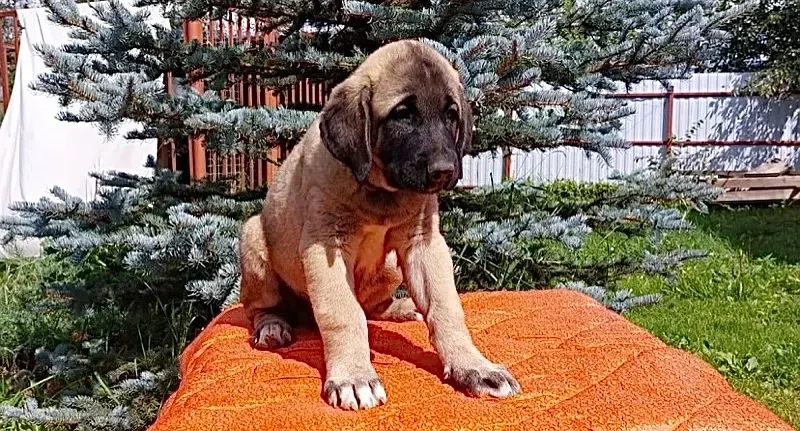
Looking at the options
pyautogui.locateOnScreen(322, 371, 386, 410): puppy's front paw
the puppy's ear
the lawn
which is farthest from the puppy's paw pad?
the lawn

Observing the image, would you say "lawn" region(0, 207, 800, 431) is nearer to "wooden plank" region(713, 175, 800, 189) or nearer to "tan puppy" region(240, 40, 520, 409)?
"tan puppy" region(240, 40, 520, 409)

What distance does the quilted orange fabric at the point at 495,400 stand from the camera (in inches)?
88.9

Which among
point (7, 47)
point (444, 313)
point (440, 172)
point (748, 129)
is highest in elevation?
point (7, 47)

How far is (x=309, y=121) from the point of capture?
14.2 ft

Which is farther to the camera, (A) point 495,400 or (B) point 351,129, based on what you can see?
(B) point 351,129

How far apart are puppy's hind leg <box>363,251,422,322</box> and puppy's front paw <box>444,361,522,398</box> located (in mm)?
668

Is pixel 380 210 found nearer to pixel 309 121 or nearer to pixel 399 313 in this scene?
pixel 399 313

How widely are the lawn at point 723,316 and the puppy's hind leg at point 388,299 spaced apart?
192cm

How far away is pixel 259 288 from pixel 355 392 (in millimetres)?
1042

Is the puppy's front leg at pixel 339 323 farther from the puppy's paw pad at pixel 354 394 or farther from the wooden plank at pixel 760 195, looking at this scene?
the wooden plank at pixel 760 195

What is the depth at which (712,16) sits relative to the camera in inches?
176

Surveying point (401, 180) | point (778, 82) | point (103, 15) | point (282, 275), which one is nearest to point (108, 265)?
point (103, 15)

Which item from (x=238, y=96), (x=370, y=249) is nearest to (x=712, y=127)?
(x=238, y=96)

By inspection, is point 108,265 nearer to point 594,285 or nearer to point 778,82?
point 594,285
